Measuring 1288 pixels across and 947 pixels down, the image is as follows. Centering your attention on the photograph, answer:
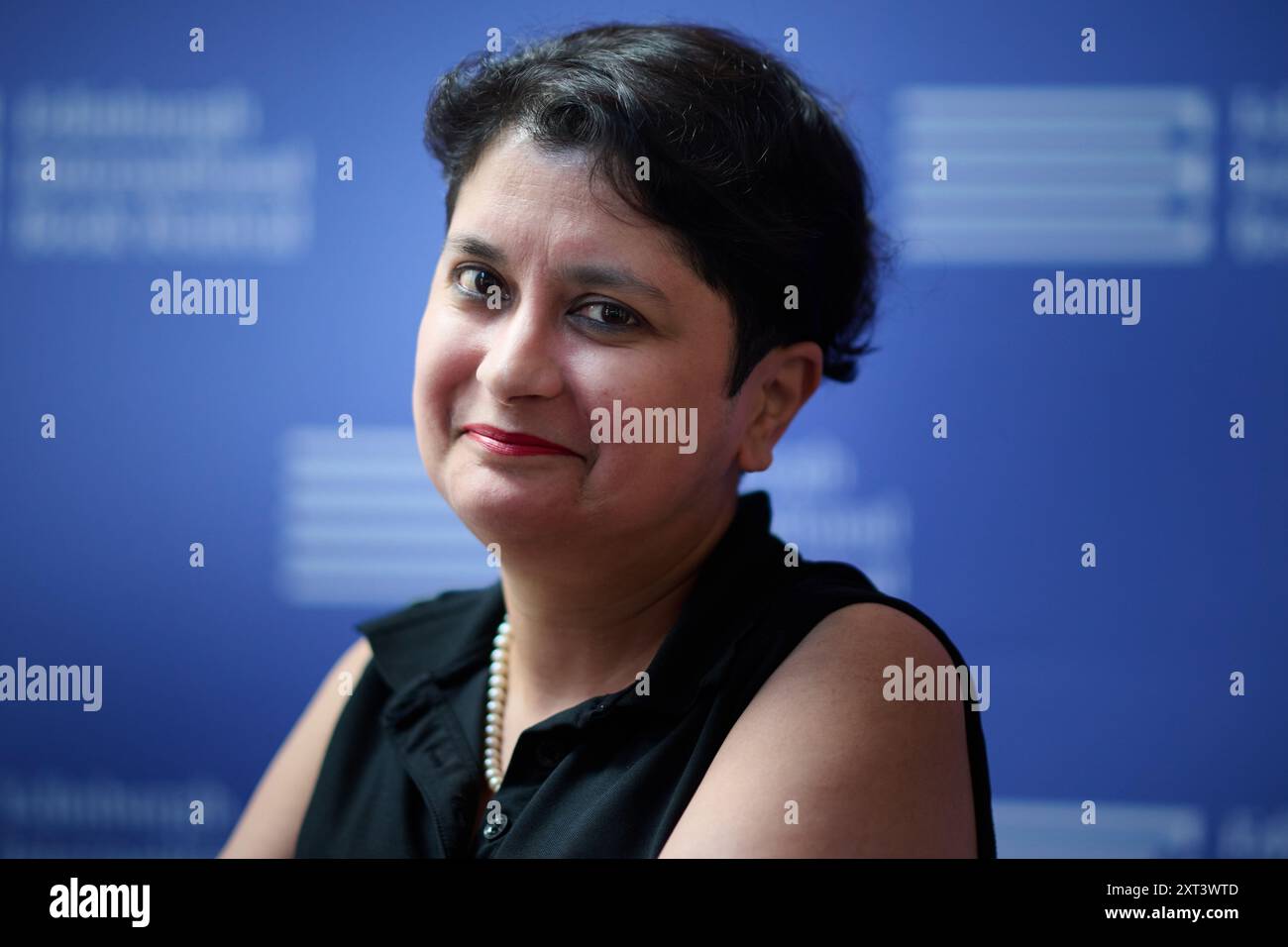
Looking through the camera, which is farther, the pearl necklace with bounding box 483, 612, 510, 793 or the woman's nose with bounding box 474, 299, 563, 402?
the pearl necklace with bounding box 483, 612, 510, 793

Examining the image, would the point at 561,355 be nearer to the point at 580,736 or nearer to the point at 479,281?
the point at 479,281

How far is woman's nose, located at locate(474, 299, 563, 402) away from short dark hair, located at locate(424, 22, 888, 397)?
0.15 m

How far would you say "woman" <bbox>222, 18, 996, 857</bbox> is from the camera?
3.41 ft

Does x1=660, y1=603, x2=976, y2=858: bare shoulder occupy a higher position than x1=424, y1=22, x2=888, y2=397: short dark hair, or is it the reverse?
x1=424, y1=22, x2=888, y2=397: short dark hair

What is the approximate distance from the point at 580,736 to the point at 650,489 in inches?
Answer: 10.6

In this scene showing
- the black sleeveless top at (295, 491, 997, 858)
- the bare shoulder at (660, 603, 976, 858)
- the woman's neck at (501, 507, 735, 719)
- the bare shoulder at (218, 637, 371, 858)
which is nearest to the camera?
the bare shoulder at (660, 603, 976, 858)

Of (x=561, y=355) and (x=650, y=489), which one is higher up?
(x=561, y=355)

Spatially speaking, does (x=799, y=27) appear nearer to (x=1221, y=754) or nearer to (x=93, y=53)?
(x=93, y=53)

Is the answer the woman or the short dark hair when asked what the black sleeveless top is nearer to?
the woman

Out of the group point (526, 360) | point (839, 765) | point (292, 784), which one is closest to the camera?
point (839, 765)

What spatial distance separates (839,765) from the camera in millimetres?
995

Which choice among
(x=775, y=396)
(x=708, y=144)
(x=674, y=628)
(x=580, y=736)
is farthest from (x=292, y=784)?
(x=708, y=144)

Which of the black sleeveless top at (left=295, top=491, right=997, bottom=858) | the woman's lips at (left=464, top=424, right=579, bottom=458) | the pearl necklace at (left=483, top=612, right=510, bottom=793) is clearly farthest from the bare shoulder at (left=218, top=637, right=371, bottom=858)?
the woman's lips at (left=464, top=424, right=579, bottom=458)
